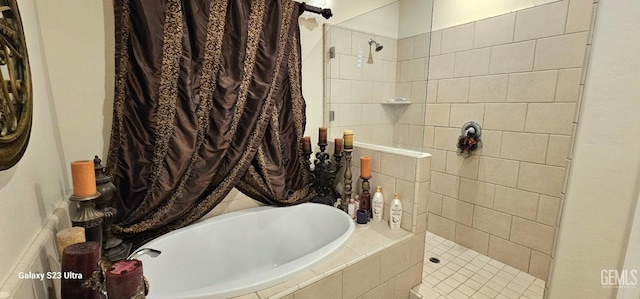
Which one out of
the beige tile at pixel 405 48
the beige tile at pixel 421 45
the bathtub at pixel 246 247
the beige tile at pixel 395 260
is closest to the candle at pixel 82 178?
the bathtub at pixel 246 247

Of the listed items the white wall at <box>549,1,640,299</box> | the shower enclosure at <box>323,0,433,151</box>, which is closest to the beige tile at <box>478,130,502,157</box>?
the shower enclosure at <box>323,0,433,151</box>

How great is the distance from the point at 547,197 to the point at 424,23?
5.20 ft

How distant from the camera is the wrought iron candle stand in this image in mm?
1969

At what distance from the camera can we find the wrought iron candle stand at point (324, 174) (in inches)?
77.5

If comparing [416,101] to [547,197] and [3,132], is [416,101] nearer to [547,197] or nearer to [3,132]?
[547,197]

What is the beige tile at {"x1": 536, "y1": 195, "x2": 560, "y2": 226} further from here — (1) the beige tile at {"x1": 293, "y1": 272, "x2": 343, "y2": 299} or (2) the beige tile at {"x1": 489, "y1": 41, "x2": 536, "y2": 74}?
(1) the beige tile at {"x1": 293, "y1": 272, "x2": 343, "y2": 299}

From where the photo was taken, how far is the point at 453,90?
7.23ft

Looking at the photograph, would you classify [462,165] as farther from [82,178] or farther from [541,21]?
[82,178]

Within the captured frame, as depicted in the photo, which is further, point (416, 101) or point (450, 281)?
point (416, 101)

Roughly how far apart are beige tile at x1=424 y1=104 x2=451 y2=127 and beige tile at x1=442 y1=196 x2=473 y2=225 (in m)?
0.67

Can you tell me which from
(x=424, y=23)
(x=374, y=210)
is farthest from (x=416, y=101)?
(x=374, y=210)

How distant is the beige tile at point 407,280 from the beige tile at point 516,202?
2.77ft

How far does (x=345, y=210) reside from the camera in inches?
74.1

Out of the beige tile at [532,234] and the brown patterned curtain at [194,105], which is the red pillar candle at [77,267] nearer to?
the brown patterned curtain at [194,105]
